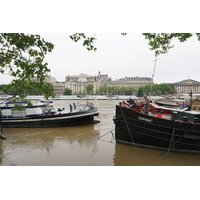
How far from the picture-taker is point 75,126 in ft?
51.2

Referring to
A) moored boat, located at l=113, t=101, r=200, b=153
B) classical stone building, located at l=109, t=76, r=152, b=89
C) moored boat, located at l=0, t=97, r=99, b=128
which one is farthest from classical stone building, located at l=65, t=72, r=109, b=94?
moored boat, located at l=113, t=101, r=200, b=153

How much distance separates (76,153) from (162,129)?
13.9 feet

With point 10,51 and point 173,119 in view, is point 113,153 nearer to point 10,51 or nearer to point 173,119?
point 173,119

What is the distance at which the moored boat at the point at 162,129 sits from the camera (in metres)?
8.21

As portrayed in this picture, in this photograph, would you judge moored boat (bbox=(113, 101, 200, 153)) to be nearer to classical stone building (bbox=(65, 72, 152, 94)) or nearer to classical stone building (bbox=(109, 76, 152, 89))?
classical stone building (bbox=(65, 72, 152, 94))

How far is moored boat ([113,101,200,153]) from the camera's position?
8.21 metres

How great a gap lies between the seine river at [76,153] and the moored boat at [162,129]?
355 mm

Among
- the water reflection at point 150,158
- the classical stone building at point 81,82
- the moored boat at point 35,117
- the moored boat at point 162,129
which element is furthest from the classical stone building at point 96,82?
the water reflection at point 150,158

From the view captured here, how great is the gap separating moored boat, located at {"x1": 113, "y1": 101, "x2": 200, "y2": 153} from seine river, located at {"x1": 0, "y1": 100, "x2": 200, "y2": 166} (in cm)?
35

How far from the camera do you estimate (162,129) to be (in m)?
8.53

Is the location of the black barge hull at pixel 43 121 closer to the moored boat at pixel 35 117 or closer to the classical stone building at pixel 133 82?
the moored boat at pixel 35 117

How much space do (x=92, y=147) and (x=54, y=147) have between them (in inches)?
81.6

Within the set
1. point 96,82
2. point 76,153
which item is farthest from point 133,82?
point 76,153

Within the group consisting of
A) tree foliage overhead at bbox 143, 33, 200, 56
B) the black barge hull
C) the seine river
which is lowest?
the seine river
